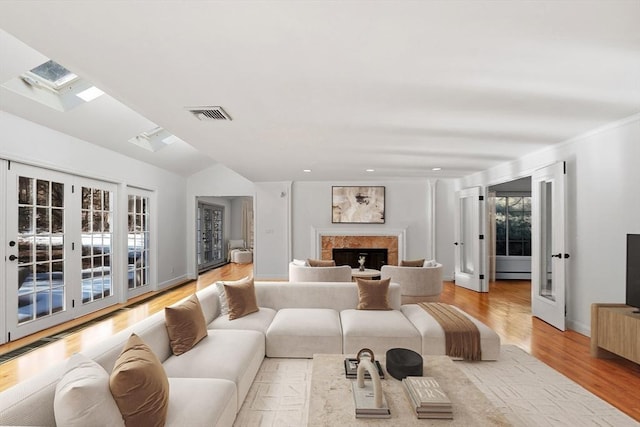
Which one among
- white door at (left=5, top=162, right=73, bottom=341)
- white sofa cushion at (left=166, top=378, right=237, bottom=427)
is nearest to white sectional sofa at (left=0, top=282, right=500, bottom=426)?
white sofa cushion at (left=166, top=378, right=237, bottom=427)

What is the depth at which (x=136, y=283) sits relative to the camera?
Result: 6.59 meters

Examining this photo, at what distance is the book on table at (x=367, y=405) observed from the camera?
1.78 metres

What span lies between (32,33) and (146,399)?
6.40 ft

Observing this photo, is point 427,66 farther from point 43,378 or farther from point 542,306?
point 542,306

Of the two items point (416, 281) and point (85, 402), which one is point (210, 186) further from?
point (85, 402)

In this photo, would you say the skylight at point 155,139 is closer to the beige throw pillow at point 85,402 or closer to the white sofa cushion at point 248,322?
the white sofa cushion at point 248,322

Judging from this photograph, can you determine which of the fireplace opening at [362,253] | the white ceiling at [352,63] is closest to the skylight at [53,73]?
the white ceiling at [352,63]

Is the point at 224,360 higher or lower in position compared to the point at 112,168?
lower

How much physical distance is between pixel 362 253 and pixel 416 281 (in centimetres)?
277

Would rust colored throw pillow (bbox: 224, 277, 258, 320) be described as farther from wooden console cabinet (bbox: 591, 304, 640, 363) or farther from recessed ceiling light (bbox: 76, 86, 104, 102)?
wooden console cabinet (bbox: 591, 304, 640, 363)

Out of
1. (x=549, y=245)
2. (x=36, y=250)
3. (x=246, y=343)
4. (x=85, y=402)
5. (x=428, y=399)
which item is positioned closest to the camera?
(x=85, y=402)

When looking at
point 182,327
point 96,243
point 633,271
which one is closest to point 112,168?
point 96,243

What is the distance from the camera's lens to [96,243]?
5.49m

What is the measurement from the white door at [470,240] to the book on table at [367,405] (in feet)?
18.0
